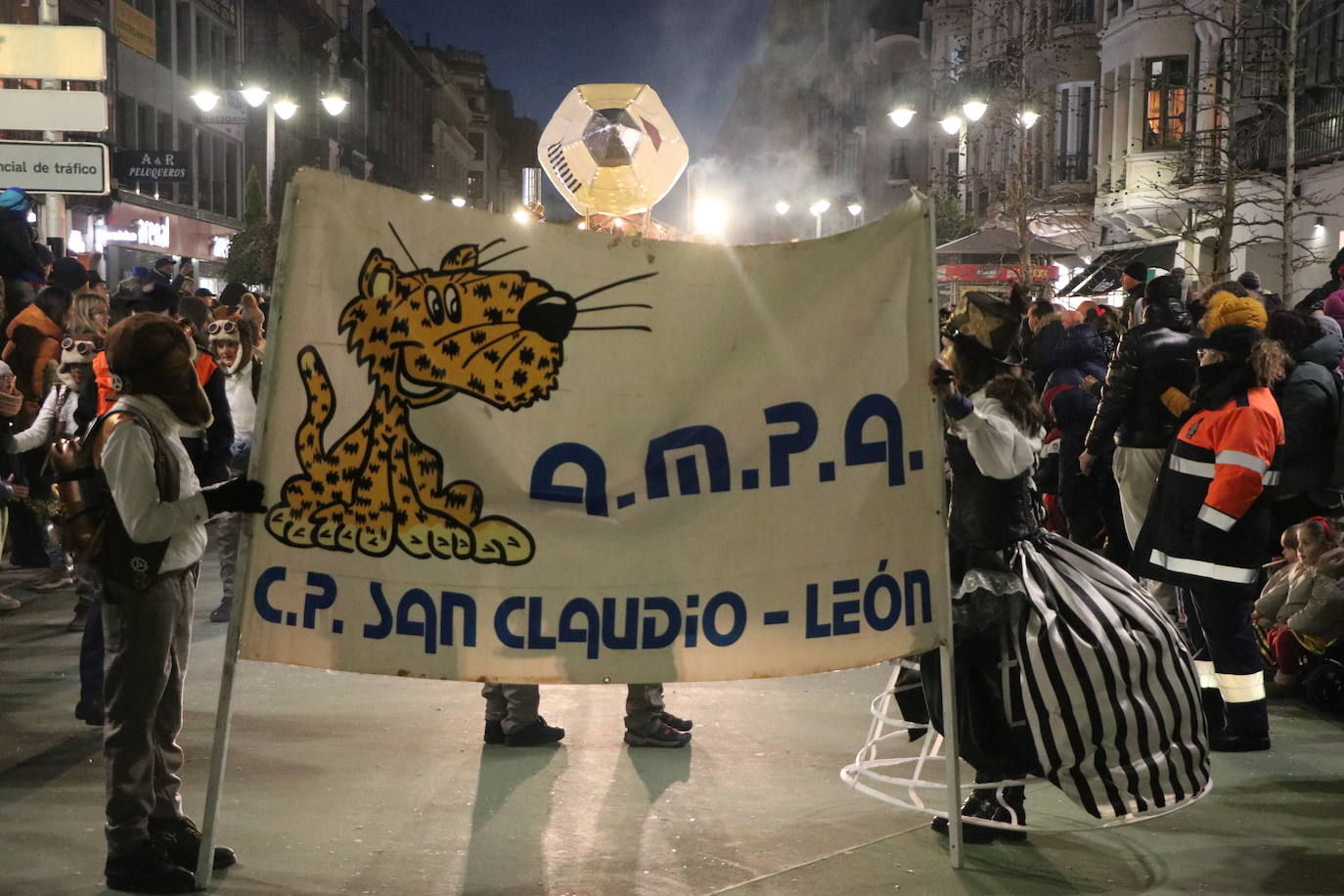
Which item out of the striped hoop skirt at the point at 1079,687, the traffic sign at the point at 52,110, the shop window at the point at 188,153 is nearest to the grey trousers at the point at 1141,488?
the striped hoop skirt at the point at 1079,687

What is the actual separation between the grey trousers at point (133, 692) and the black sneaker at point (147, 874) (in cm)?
3

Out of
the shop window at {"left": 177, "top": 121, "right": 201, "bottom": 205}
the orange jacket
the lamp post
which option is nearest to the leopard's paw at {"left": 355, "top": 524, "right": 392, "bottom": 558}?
the orange jacket

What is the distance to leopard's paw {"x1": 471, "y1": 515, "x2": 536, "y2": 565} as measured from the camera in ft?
14.9

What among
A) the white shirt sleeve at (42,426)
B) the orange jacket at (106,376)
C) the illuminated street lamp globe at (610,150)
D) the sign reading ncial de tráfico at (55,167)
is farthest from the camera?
the sign reading ncial de tráfico at (55,167)

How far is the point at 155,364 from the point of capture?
4.74 m

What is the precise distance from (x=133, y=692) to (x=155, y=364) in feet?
Result: 3.36

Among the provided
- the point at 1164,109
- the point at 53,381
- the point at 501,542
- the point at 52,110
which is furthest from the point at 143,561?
the point at 1164,109

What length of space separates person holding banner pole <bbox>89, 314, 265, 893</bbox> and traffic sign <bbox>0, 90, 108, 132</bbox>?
29.4ft

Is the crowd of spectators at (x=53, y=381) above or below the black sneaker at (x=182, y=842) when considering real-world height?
above

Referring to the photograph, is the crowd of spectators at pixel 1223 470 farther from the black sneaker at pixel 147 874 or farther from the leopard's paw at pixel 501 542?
the black sneaker at pixel 147 874

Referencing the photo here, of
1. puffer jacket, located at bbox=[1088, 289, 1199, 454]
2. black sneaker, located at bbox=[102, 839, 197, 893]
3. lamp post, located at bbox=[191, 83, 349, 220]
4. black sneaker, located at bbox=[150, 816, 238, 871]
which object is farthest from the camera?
lamp post, located at bbox=[191, 83, 349, 220]

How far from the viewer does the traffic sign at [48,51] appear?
12906mm

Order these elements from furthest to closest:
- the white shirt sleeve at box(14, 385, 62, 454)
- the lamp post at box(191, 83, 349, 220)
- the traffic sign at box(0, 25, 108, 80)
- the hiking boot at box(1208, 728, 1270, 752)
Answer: the lamp post at box(191, 83, 349, 220) < the traffic sign at box(0, 25, 108, 80) < the white shirt sleeve at box(14, 385, 62, 454) < the hiking boot at box(1208, 728, 1270, 752)

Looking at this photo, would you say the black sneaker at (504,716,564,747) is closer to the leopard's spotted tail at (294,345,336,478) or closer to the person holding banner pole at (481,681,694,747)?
the person holding banner pole at (481,681,694,747)
